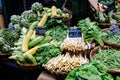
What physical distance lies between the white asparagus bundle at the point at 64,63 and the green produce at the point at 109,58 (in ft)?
0.64

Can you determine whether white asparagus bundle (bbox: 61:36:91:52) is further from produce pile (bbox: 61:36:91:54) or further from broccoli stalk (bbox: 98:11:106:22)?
broccoli stalk (bbox: 98:11:106:22)

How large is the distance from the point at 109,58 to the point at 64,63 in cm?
52

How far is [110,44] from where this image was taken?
3.35m

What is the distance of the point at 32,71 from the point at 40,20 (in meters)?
1.15

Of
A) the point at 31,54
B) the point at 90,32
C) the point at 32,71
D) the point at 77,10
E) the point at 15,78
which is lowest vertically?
the point at 15,78


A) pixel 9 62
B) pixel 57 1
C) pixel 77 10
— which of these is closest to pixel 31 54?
pixel 9 62

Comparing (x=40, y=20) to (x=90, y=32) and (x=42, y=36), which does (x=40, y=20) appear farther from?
(x=90, y=32)

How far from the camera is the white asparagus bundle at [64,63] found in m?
2.73

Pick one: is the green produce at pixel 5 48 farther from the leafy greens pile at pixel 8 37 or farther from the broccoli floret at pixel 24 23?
the broccoli floret at pixel 24 23

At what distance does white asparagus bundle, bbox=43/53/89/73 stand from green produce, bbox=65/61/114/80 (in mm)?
301

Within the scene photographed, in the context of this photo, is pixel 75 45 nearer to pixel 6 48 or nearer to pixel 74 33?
pixel 74 33

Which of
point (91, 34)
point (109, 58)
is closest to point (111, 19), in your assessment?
point (91, 34)

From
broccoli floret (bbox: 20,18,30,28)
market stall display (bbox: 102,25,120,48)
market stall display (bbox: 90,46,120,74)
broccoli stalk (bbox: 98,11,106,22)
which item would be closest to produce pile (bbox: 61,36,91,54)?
market stall display (bbox: 90,46,120,74)

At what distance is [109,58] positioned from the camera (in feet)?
9.62
